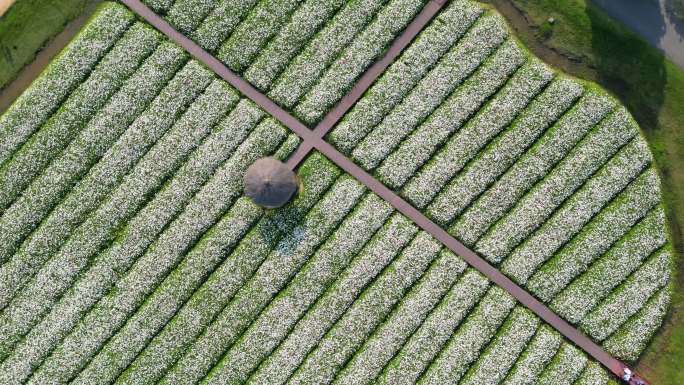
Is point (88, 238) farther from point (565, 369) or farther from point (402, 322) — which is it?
point (565, 369)

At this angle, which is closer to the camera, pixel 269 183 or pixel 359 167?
pixel 269 183

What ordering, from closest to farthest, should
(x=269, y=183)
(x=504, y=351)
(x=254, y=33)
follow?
(x=269, y=183)
(x=504, y=351)
(x=254, y=33)

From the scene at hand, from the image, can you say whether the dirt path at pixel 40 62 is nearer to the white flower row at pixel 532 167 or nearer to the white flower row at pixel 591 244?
the white flower row at pixel 532 167

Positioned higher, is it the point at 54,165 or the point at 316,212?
the point at 316,212

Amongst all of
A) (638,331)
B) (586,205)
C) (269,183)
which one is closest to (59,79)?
(269,183)

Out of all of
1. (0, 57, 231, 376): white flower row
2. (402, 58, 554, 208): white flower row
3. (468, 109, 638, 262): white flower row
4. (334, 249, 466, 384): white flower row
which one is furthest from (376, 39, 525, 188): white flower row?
(0, 57, 231, 376): white flower row

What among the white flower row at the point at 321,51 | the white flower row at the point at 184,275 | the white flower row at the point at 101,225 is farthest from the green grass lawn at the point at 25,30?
the white flower row at the point at 184,275

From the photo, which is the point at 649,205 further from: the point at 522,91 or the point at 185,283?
the point at 185,283

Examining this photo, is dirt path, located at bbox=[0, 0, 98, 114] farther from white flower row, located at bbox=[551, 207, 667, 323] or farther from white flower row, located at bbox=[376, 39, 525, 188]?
white flower row, located at bbox=[551, 207, 667, 323]
